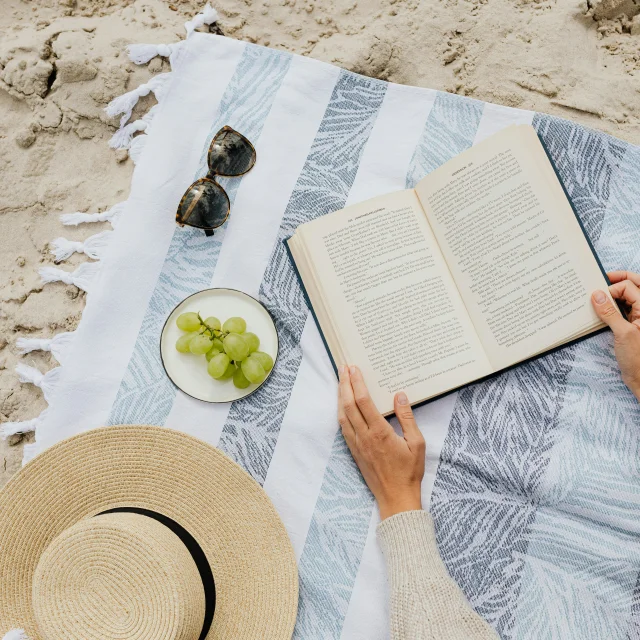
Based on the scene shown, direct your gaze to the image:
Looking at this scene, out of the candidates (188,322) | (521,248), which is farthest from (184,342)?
(521,248)

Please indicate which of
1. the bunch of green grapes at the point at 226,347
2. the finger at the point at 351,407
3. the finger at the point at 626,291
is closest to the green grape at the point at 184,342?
the bunch of green grapes at the point at 226,347

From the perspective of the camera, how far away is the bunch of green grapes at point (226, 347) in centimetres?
114

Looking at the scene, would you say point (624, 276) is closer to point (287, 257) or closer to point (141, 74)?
point (287, 257)

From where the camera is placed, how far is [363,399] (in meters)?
Result: 1.16

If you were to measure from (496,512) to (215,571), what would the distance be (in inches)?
23.2

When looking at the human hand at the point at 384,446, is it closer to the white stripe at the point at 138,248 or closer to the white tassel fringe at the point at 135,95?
the white stripe at the point at 138,248

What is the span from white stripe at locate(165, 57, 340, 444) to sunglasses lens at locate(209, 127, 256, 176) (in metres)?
0.03

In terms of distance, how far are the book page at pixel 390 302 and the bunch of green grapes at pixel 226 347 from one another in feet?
0.54

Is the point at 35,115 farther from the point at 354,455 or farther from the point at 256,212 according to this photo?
the point at 354,455

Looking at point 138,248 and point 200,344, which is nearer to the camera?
point 200,344

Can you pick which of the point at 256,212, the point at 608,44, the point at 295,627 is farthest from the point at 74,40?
the point at 295,627

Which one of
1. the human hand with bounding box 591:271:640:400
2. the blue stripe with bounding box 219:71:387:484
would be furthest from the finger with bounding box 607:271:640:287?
the blue stripe with bounding box 219:71:387:484

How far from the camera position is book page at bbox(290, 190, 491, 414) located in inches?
46.4

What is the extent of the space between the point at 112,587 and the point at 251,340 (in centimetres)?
51
